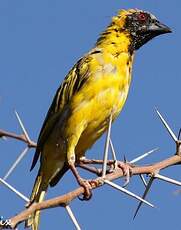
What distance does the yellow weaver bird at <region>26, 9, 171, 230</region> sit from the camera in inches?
227

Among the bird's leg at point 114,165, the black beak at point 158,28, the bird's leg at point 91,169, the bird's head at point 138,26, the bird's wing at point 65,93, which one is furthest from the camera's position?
the bird's head at point 138,26

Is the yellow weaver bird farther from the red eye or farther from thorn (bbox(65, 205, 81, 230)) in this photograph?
thorn (bbox(65, 205, 81, 230))

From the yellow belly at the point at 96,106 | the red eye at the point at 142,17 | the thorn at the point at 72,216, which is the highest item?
the red eye at the point at 142,17

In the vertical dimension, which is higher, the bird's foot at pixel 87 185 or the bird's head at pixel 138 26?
the bird's head at pixel 138 26

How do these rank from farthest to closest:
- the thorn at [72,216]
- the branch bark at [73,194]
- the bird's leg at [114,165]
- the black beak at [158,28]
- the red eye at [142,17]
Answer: the red eye at [142,17] → the black beak at [158,28] → the bird's leg at [114,165] → the thorn at [72,216] → the branch bark at [73,194]

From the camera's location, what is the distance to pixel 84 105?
580cm

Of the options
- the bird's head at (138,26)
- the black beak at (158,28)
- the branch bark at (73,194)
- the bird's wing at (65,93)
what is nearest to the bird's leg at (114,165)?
the branch bark at (73,194)

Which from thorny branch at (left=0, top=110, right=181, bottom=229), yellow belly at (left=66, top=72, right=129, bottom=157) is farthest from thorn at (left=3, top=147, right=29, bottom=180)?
yellow belly at (left=66, top=72, right=129, bottom=157)

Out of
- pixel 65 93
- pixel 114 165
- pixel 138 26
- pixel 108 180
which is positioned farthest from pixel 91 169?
pixel 138 26

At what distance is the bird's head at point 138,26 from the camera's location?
6552 mm

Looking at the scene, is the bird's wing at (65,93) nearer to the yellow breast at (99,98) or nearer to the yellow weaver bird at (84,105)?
the yellow weaver bird at (84,105)

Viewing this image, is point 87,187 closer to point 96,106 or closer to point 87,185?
point 87,185

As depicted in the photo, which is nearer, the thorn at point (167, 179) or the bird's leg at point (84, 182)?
the thorn at point (167, 179)

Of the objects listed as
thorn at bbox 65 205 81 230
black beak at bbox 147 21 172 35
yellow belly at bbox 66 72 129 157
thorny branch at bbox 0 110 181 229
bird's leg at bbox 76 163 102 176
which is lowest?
bird's leg at bbox 76 163 102 176
